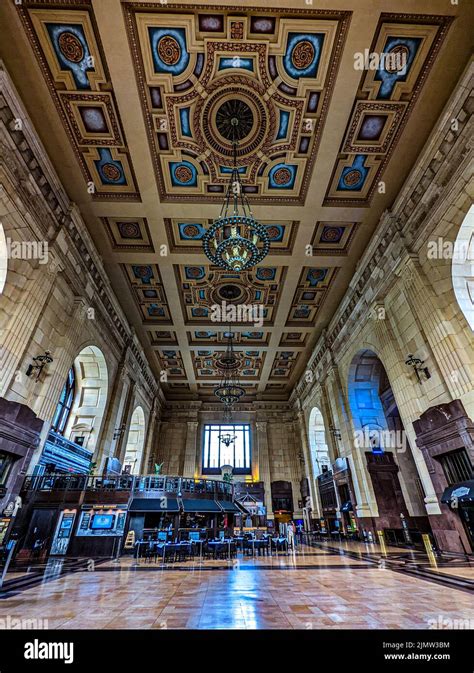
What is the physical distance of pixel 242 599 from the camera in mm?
3633

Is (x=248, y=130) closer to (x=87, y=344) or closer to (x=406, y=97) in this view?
(x=406, y=97)

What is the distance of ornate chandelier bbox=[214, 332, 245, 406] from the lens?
13.7 metres

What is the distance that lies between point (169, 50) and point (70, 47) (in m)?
1.84

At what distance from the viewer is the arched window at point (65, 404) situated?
412 inches

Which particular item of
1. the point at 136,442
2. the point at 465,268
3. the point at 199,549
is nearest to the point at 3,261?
the point at 199,549

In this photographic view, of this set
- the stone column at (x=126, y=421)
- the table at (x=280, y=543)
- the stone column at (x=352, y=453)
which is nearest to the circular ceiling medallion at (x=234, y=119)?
the stone column at (x=352, y=453)

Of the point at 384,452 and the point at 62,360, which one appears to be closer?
the point at 62,360

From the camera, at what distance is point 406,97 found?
7.02m

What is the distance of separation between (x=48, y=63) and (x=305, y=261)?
795 centimetres

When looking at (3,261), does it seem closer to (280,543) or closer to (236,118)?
(236,118)

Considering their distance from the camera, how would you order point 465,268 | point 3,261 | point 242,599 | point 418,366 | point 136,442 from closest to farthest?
1. point 242,599
2. point 3,261
3. point 465,268
4. point 418,366
5. point 136,442

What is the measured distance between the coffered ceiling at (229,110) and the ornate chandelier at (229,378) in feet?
16.0
